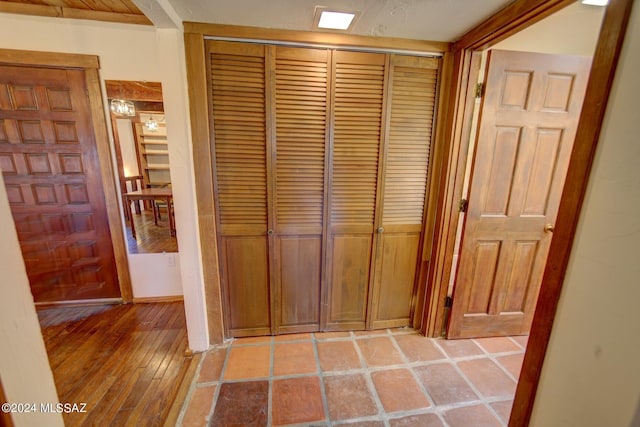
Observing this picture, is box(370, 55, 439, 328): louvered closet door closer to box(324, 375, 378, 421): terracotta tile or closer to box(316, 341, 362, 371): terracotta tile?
box(316, 341, 362, 371): terracotta tile

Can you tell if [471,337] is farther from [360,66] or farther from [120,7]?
[120,7]

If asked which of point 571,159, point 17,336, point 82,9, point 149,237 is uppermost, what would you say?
point 82,9

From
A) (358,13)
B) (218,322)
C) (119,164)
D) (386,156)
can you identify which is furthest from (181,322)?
(358,13)

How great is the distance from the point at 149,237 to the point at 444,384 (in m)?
2.68

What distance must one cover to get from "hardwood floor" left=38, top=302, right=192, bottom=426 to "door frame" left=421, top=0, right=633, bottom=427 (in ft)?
5.93

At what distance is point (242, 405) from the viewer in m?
1.35

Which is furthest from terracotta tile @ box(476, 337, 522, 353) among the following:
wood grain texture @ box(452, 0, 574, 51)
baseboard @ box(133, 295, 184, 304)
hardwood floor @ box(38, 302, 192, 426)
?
baseboard @ box(133, 295, 184, 304)

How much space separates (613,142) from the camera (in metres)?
0.76

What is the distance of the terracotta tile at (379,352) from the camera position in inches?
65.7

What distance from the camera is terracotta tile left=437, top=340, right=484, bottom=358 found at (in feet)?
5.72

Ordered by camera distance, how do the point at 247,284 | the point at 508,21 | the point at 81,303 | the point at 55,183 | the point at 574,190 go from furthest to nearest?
1. the point at 81,303
2. the point at 55,183
3. the point at 247,284
4. the point at 508,21
5. the point at 574,190

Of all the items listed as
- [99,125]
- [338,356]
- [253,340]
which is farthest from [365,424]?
[99,125]

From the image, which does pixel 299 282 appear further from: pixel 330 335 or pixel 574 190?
pixel 574 190

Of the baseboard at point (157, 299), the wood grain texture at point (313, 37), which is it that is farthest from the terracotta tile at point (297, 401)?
the wood grain texture at point (313, 37)
